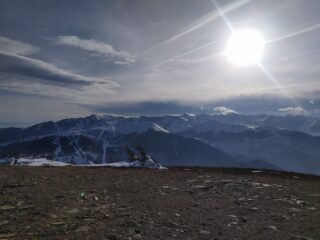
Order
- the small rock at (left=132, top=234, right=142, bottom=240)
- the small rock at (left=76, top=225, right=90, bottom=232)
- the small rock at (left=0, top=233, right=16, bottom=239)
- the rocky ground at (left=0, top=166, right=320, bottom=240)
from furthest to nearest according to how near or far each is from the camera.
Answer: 1. the rocky ground at (left=0, top=166, right=320, bottom=240)
2. the small rock at (left=76, top=225, right=90, bottom=232)
3. the small rock at (left=132, top=234, right=142, bottom=240)
4. the small rock at (left=0, top=233, right=16, bottom=239)

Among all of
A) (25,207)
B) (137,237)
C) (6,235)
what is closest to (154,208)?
(137,237)

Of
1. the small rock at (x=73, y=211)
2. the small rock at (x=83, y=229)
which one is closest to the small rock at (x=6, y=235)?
the small rock at (x=83, y=229)

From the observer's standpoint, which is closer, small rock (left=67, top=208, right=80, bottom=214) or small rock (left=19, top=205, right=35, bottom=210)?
small rock (left=67, top=208, right=80, bottom=214)

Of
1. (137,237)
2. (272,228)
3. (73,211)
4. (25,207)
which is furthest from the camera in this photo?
(25,207)

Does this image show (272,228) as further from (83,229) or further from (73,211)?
(73,211)

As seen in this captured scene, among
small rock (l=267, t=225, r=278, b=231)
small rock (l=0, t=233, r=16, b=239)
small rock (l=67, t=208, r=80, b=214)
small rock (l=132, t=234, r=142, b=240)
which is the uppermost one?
small rock (l=67, t=208, r=80, b=214)

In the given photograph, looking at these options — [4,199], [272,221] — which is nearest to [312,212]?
[272,221]

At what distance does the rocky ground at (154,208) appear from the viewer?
11.0 metres

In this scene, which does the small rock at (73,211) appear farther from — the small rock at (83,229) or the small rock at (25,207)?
the small rock at (83,229)

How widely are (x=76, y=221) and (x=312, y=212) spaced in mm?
7878

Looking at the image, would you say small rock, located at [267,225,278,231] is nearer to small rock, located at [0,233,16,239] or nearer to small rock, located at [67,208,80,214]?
small rock, located at [67,208,80,214]

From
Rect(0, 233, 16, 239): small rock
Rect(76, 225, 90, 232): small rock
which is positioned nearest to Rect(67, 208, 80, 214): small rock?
Rect(76, 225, 90, 232): small rock

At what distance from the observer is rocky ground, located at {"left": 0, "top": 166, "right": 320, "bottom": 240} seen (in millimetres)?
11047

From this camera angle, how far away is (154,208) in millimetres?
13609
